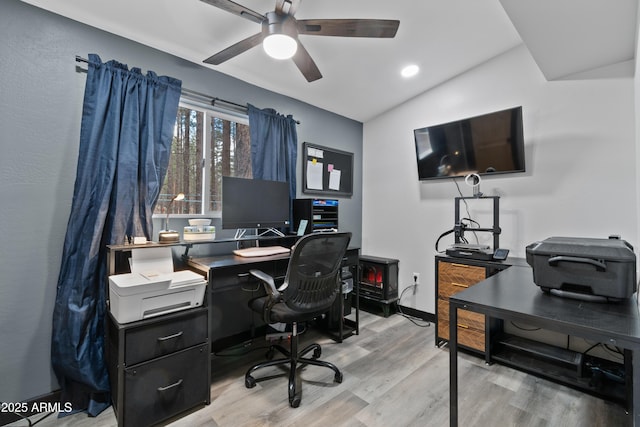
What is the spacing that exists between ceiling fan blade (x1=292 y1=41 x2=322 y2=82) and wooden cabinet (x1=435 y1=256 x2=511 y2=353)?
187cm

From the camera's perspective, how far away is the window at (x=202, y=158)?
7.61 feet

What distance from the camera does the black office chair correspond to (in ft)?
5.95

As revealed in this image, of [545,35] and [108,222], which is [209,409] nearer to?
[108,222]

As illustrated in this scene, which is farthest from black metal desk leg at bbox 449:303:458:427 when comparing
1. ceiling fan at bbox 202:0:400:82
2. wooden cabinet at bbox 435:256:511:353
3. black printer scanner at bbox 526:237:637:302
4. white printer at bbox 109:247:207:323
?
ceiling fan at bbox 202:0:400:82

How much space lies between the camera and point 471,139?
264 cm

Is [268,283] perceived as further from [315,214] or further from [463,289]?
[463,289]

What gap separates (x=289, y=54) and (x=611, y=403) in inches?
117

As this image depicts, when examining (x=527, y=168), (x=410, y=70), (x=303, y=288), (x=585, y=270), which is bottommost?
(x=303, y=288)

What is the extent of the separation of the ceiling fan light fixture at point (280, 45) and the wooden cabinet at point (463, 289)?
2.05 meters

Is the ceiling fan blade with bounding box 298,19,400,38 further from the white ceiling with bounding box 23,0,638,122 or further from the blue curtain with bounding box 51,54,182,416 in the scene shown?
the blue curtain with bounding box 51,54,182,416

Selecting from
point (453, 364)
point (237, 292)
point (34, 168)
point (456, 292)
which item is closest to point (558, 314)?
point (453, 364)

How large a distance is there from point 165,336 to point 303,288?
0.84 m

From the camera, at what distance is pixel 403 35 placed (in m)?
2.25

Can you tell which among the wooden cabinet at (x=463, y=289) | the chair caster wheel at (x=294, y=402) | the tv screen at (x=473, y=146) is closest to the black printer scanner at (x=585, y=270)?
the wooden cabinet at (x=463, y=289)
